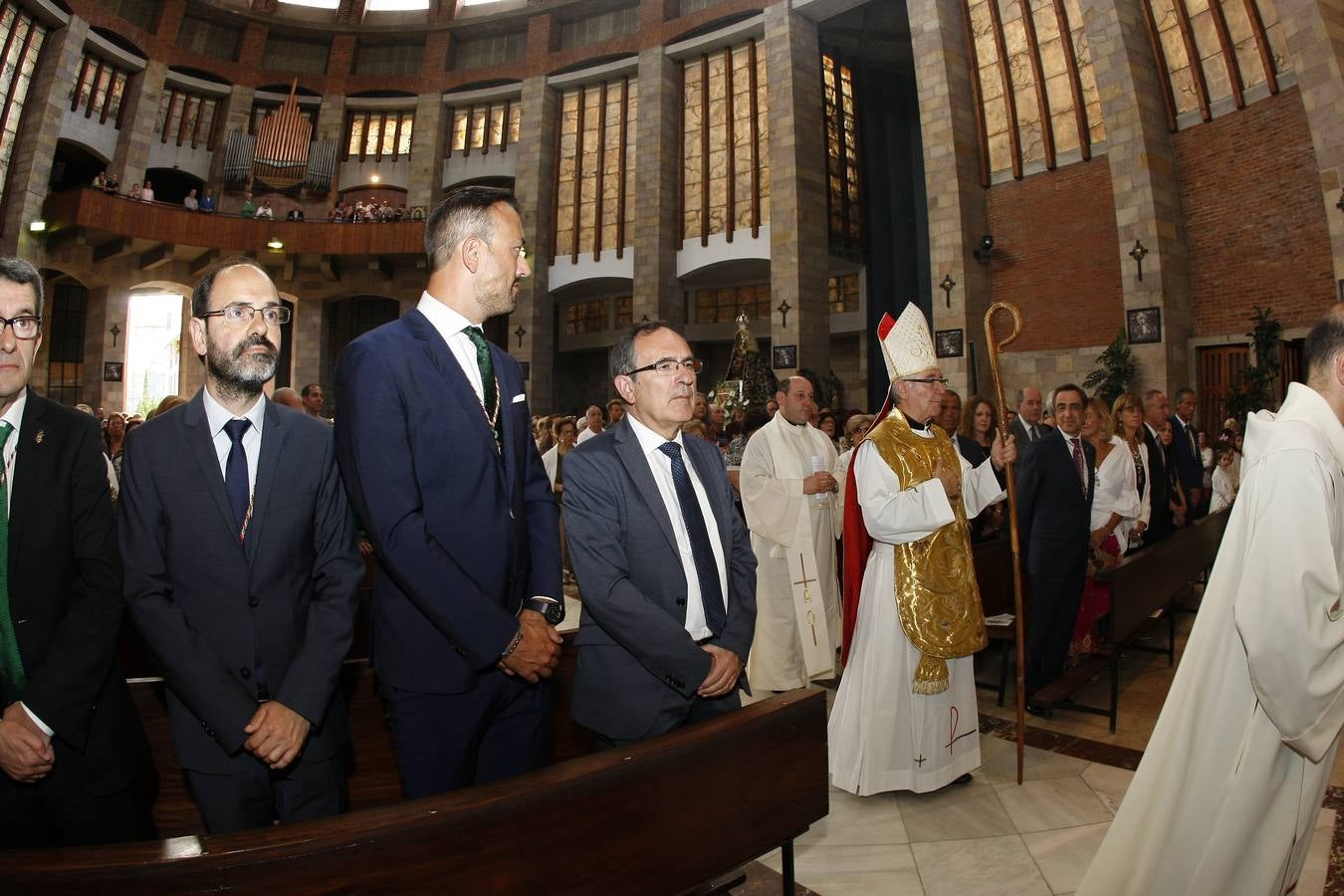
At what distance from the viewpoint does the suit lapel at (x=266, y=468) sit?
65.4 inches

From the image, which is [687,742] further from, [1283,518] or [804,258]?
[804,258]

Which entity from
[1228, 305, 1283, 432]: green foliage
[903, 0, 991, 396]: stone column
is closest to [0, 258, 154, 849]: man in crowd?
[1228, 305, 1283, 432]: green foliage

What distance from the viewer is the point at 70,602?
5.52 feet

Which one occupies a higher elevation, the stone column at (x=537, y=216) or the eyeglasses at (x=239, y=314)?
the stone column at (x=537, y=216)

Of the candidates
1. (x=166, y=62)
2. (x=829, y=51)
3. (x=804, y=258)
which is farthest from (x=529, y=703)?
(x=166, y=62)

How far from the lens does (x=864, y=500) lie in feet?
10.5

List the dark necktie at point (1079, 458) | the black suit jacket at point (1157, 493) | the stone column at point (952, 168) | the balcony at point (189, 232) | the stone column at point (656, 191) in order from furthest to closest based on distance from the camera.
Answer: the stone column at point (656, 191) < the balcony at point (189, 232) < the stone column at point (952, 168) < the black suit jacket at point (1157, 493) < the dark necktie at point (1079, 458)

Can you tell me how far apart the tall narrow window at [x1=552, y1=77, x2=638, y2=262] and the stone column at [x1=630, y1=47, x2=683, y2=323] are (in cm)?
70

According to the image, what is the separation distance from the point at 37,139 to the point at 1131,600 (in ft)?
61.1

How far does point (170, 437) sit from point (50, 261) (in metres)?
17.9

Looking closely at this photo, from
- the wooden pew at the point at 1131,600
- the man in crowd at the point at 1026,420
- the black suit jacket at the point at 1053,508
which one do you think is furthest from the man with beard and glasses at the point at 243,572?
the man in crowd at the point at 1026,420

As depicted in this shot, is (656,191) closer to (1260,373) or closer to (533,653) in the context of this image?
(1260,373)

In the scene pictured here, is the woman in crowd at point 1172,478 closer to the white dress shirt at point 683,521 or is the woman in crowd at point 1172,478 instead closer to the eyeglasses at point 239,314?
the white dress shirt at point 683,521

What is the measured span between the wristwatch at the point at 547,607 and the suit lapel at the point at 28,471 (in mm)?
1055
